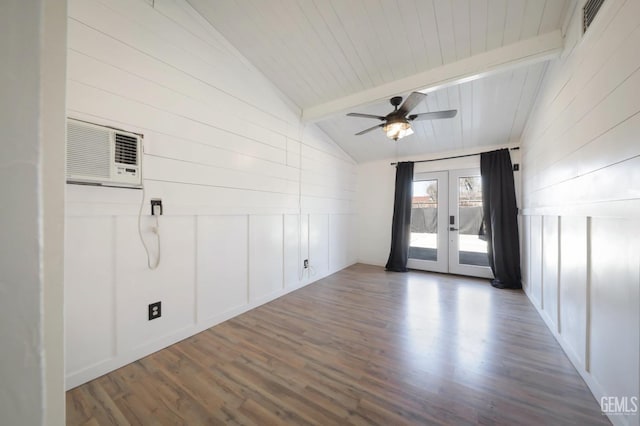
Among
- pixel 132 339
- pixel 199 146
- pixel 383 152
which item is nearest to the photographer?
pixel 132 339

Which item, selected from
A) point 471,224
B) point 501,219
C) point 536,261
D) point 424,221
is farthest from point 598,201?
point 424,221

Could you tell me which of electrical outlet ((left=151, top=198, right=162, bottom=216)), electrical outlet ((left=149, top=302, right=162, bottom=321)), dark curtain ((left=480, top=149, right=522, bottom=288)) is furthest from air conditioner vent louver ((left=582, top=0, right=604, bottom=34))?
electrical outlet ((left=149, top=302, right=162, bottom=321))

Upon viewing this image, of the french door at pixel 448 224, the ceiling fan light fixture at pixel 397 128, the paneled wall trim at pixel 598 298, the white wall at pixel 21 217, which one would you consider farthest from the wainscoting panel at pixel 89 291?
the french door at pixel 448 224

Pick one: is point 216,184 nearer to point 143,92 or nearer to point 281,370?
point 143,92

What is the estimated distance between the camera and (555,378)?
1696 millimetres

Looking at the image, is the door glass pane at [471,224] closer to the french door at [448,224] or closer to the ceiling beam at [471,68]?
the french door at [448,224]

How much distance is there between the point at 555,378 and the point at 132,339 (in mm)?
3239

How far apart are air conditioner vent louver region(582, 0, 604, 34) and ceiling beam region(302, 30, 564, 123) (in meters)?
0.40

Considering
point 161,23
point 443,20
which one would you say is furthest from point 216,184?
point 443,20

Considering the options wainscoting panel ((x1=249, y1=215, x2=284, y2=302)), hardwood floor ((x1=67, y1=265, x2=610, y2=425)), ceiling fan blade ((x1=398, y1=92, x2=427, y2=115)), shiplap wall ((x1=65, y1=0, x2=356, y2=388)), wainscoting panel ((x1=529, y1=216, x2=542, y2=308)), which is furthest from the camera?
wainscoting panel ((x1=249, y1=215, x2=284, y2=302))

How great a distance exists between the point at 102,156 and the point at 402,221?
4501 millimetres

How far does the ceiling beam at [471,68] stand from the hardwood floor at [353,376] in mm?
2568

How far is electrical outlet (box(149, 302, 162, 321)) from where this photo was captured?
200cm

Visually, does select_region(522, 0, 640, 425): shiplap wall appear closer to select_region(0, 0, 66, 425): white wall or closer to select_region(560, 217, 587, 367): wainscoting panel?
select_region(560, 217, 587, 367): wainscoting panel
